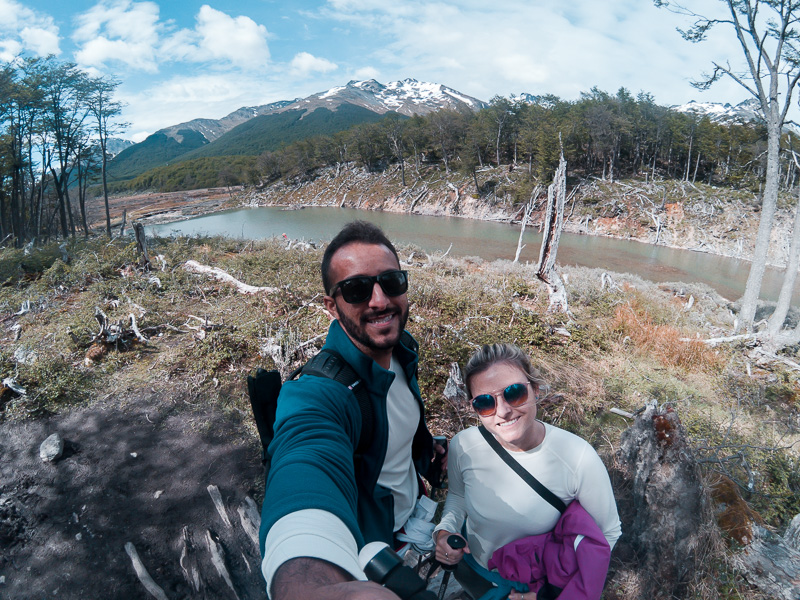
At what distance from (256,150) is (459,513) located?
180886mm

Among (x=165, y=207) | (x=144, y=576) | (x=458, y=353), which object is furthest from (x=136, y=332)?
(x=165, y=207)

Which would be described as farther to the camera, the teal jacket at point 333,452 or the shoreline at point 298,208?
the shoreline at point 298,208

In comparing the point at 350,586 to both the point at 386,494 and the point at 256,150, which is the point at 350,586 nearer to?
the point at 386,494

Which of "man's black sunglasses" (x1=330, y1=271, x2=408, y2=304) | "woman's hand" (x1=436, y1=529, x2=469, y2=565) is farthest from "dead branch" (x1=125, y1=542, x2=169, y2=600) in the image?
"man's black sunglasses" (x1=330, y1=271, x2=408, y2=304)

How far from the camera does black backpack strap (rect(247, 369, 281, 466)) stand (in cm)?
164

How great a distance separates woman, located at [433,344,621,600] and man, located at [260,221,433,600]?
0.85 feet

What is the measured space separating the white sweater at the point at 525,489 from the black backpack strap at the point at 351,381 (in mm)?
634

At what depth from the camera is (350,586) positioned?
821 mm

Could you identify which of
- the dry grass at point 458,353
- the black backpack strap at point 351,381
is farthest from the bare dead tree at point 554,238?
the black backpack strap at point 351,381

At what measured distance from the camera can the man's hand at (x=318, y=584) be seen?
79 cm

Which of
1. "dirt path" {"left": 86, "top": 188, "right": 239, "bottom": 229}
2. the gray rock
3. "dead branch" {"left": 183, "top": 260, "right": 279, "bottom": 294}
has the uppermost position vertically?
"dirt path" {"left": 86, "top": 188, "right": 239, "bottom": 229}

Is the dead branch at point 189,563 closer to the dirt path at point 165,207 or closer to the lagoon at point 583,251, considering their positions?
the lagoon at point 583,251

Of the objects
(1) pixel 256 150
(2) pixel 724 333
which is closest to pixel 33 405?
(2) pixel 724 333

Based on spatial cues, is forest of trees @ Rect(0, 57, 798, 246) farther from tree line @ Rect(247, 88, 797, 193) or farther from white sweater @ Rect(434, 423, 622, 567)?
white sweater @ Rect(434, 423, 622, 567)
